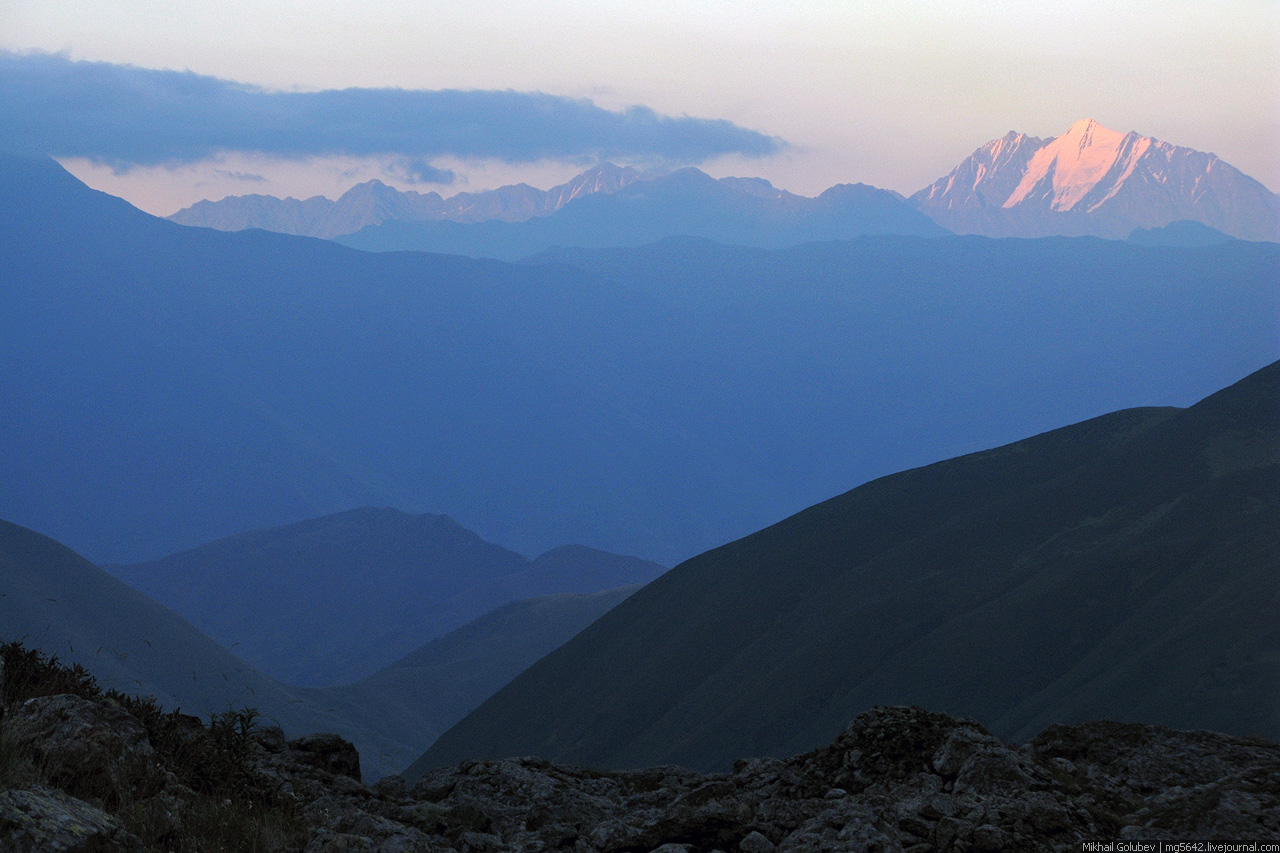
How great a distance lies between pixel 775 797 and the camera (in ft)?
24.4

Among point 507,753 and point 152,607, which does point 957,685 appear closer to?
point 507,753

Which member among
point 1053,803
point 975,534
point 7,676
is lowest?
point 1053,803

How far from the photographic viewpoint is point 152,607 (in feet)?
299

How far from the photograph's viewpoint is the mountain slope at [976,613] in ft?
112

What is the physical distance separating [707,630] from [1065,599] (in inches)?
853

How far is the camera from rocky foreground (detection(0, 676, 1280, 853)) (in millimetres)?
5652

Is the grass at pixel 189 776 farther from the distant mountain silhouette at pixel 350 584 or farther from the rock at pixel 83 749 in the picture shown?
the distant mountain silhouette at pixel 350 584

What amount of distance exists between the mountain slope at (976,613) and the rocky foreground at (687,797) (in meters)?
24.8

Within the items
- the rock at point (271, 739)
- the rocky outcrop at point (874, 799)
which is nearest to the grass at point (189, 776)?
the rocky outcrop at point (874, 799)

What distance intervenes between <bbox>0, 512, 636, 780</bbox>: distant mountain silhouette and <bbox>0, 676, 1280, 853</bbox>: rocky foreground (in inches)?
2358

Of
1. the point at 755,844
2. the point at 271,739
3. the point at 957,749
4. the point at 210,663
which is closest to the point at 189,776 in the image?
the point at 271,739


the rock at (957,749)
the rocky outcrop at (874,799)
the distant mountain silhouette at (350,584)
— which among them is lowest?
the rocky outcrop at (874,799)

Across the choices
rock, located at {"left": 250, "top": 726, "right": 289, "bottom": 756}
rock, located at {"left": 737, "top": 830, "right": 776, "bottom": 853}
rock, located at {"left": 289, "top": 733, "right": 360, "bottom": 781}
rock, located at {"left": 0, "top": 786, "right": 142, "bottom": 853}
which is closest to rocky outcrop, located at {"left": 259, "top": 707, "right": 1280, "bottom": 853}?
rock, located at {"left": 737, "top": 830, "right": 776, "bottom": 853}

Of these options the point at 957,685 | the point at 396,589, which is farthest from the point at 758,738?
the point at 396,589
